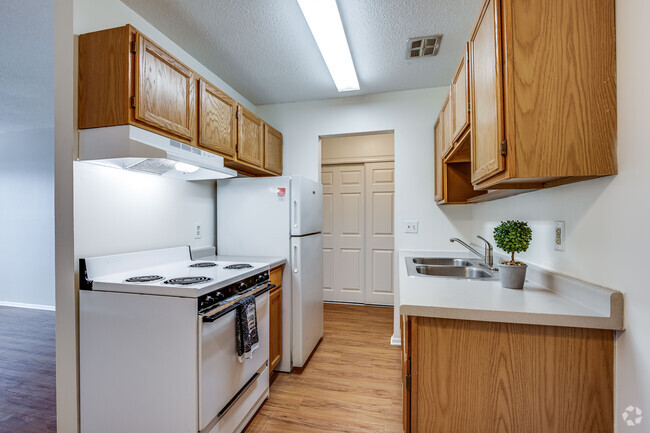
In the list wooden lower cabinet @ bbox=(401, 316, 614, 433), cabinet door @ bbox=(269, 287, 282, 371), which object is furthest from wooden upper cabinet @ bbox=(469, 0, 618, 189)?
cabinet door @ bbox=(269, 287, 282, 371)

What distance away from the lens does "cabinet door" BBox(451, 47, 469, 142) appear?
60.7 inches

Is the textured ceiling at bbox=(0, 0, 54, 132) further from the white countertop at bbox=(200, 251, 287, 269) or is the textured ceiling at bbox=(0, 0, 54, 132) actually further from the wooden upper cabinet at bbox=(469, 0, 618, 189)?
the wooden upper cabinet at bbox=(469, 0, 618, 189)

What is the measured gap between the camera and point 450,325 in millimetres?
1091

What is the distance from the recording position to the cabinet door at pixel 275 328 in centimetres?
223

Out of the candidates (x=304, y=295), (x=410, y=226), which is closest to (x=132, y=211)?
(x=304, y=295)

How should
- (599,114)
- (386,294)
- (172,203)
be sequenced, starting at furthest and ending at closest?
1. (386,294)
2. (172,203)
3. (599,114)

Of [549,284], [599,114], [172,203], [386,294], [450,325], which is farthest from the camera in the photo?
[386,294]

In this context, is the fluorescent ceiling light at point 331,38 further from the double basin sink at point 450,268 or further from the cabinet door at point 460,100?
the double basin sink at point 450,268

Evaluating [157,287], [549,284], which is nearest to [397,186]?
[549,284]

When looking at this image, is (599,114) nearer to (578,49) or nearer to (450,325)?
(578,49)

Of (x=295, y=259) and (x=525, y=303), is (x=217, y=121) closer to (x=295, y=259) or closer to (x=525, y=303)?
(x=295, y=259)

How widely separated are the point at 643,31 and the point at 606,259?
2.29 feet

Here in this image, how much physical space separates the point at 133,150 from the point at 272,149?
1652mm

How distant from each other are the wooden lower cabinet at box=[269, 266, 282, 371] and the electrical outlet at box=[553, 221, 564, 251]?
1727 millimetres
